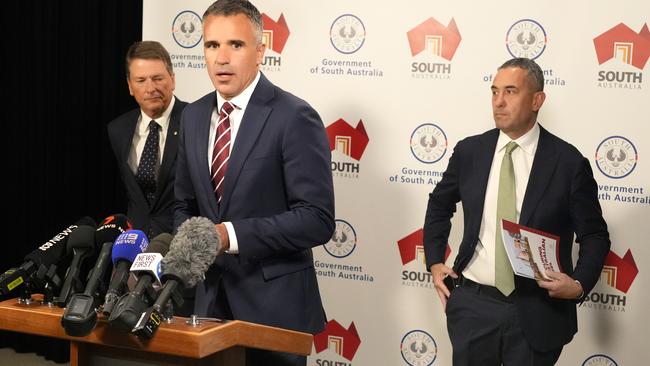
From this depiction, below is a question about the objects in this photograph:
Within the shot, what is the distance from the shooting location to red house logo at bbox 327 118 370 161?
156 inches

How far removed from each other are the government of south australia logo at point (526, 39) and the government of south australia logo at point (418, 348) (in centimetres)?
136

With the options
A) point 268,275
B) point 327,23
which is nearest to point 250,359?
point 268,275

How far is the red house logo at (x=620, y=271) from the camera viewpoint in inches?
139

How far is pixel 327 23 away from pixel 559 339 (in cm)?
188

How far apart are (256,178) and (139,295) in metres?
0.81

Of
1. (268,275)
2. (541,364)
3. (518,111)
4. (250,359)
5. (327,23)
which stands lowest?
(541,364)

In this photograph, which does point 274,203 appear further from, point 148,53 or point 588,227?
point 148,53

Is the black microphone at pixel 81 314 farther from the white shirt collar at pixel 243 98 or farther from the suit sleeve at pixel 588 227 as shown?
the suit sleeve at pixel 588 227

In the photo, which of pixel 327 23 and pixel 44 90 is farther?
pixel 44 90

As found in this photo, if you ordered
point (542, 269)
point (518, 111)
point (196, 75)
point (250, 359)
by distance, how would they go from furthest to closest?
1. point (196, 75)
2. point (518, 111)
3. point (542, 269)
4. point (250, 359)

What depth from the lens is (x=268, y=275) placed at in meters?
2.25

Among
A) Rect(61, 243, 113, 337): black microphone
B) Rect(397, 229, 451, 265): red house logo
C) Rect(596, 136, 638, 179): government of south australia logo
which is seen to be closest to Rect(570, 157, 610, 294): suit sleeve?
Rect(596, 136, 638, 179): government of south australia logo

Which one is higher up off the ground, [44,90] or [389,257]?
[44,90]

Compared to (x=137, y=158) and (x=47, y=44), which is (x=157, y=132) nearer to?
(x=137, y=158)
